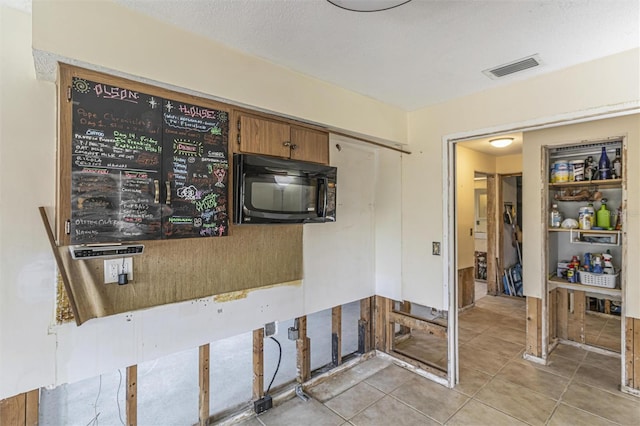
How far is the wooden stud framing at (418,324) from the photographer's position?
9.47 feet

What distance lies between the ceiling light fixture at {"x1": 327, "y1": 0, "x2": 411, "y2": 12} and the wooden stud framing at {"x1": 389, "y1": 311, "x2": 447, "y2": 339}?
2.61 m

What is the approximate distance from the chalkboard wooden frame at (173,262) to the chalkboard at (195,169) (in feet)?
0.21

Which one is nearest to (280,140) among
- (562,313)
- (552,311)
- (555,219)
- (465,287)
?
(555,219)

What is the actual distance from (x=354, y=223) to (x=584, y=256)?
2.65 m

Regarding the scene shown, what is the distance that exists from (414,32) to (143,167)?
1646 mm

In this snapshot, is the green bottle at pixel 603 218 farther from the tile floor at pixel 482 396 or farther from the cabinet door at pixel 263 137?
the cabinet door at pixel 263 137

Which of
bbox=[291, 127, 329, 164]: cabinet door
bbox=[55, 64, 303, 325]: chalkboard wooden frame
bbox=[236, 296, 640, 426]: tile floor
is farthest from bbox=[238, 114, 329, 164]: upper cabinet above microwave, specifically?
bbox=[236, 296, 640, 426]: tile floor

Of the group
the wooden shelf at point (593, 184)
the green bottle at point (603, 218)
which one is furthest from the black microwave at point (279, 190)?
the green bottle at point (603, 218)

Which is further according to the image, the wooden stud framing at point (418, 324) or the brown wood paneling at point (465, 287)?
the brown wood paneling at point (465, 287)

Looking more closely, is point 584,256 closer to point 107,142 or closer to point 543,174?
point 543,174

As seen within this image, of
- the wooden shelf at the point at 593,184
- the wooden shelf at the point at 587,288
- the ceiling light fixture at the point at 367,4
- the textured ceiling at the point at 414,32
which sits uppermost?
the textured ceiling at the point at 414,32

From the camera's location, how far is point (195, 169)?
72.2 inches

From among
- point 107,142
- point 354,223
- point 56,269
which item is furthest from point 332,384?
point 107,142

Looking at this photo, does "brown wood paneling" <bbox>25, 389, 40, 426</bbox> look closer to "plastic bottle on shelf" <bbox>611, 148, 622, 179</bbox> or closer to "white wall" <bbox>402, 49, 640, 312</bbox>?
"white wall" <bbox>402, 49, 640, 312</bbox>
